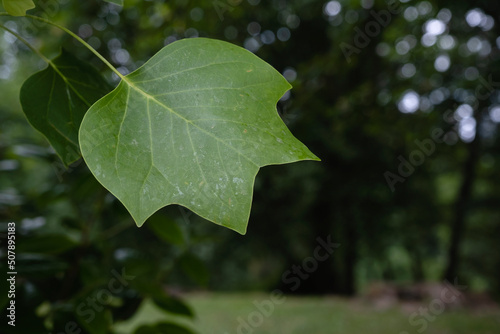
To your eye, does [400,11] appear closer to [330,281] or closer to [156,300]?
[156,300]

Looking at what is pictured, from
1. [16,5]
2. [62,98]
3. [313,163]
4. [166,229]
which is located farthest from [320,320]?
[16,5]

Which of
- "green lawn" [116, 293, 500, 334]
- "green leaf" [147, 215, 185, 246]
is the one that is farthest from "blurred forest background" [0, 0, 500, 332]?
"green lawn" [116, 293, 500, 334]

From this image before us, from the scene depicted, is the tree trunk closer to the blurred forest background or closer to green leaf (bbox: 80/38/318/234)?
the blurred forest background

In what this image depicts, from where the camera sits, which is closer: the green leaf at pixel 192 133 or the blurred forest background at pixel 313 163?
the green leaf at pixel 192 133

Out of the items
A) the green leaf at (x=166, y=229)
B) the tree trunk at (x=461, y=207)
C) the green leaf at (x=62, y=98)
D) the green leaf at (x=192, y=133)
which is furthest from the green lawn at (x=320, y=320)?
the green leaf at (x=192, y=133)

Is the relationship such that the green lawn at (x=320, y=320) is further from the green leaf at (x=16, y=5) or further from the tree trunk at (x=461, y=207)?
the green leaf at (x=16, y=5)

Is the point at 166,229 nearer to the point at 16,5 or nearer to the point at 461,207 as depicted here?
the point at 16,5
